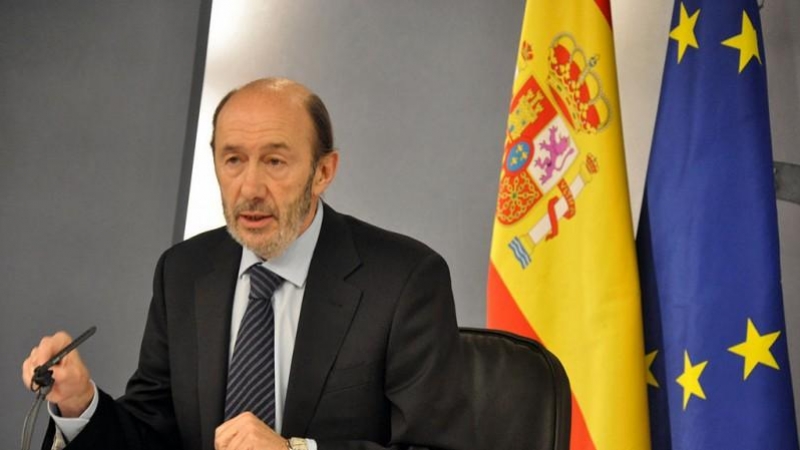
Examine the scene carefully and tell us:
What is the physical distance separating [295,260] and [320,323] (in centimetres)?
17

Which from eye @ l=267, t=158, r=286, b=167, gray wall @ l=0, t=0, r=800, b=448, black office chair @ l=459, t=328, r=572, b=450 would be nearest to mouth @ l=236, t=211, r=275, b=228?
eye @ l=267, t=158, r=286, b=167

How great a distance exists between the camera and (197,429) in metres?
1.99

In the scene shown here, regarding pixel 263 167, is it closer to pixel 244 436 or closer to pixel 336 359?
pixel 336 359

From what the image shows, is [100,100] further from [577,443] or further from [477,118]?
[577,443]

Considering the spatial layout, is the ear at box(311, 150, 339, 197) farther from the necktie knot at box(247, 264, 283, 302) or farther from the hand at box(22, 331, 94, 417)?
the hand at box(22, 331, 94, 417)

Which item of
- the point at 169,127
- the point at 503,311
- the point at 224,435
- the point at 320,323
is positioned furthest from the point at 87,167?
the point at 224,435

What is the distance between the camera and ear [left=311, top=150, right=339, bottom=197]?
2075mm

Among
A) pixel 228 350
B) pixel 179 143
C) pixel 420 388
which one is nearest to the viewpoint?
pixel 420 388

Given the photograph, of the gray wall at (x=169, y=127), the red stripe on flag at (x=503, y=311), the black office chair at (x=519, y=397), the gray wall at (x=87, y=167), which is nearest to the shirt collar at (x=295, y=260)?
the black office chair at (x=519, y=397)

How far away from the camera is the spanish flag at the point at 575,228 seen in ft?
9.45

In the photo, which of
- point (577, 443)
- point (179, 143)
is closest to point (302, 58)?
point (179, 143)

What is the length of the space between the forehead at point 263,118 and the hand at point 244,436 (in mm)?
589

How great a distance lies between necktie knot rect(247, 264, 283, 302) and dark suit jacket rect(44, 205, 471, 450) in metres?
0.06

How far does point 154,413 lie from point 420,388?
1.80 feet
